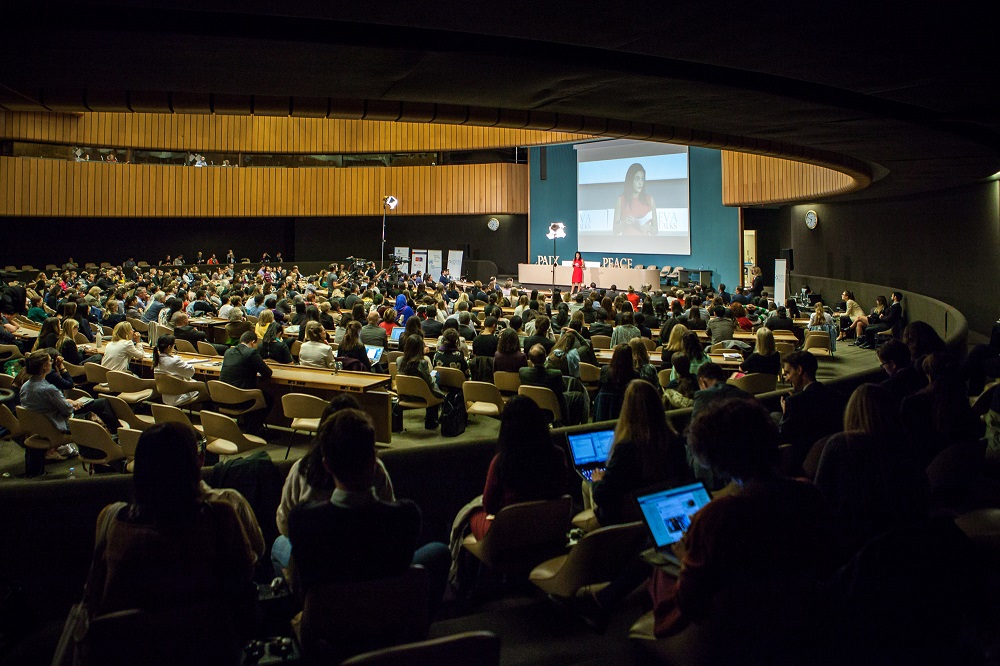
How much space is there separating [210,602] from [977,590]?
2.65m

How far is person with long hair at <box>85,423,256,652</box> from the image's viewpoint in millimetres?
2406

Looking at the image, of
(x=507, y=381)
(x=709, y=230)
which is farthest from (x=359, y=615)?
(x=709, y=230)

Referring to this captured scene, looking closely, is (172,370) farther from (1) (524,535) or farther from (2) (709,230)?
(2) (709,230)

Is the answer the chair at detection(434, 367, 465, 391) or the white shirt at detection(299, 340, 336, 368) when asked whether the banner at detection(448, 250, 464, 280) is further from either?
the chair at detection(434, 367, 465, 391)

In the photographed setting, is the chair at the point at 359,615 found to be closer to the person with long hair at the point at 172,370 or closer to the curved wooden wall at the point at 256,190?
the person with long hair at the point at 172,370

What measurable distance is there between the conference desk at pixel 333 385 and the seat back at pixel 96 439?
1.76 metres

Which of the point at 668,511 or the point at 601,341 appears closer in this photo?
the point at 668,511

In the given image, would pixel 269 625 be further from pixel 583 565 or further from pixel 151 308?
A: pixel 151 308

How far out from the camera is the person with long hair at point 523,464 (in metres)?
3.38

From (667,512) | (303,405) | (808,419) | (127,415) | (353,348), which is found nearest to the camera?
(667,512)

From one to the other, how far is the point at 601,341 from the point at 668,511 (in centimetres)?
674

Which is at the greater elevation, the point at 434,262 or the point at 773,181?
the point at 773,181

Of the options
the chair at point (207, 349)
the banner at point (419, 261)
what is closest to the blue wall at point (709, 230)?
the banner at point (419, 261)

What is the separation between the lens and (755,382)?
7121 mm
